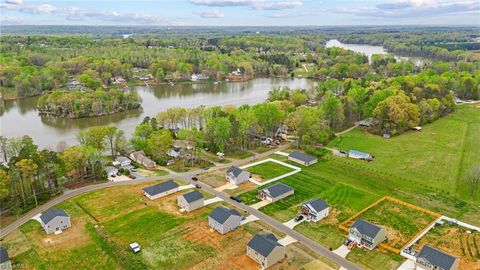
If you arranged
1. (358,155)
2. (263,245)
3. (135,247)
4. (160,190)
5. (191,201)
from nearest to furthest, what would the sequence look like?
(263,245), (135,247), (191,201), (160,190), (358,155)

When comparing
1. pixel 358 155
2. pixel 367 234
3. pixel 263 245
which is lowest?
pixel 358 155

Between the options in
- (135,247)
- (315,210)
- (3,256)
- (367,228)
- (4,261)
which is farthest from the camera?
(315,210)

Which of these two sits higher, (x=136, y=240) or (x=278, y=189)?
(x=278, y=189)

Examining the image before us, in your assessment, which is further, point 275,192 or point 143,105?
point 143,105

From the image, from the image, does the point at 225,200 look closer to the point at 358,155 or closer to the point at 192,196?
the point at 192,196

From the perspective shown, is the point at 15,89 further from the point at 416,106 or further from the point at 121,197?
the point at 416,106

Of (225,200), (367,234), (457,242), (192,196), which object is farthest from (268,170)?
(457,242)
